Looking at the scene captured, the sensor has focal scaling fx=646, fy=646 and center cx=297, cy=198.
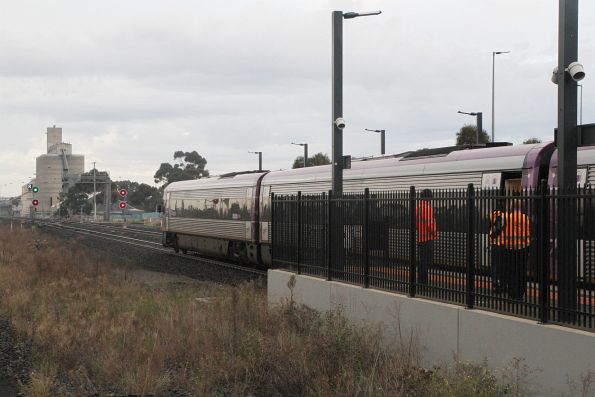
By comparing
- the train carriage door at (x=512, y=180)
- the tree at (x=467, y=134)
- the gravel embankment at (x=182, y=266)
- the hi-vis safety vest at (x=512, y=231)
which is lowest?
the gravel embankment at (x=182, y=266)

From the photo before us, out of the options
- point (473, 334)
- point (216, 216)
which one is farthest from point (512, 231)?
point (216, 216)

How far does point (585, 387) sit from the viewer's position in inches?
228

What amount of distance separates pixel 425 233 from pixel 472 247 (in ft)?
3.32

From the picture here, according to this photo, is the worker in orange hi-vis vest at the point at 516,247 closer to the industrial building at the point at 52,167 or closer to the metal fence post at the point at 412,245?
the metal fence post at the point at 412,245

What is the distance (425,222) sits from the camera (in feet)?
28.7

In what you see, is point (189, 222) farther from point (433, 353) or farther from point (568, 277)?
point (568, 277)

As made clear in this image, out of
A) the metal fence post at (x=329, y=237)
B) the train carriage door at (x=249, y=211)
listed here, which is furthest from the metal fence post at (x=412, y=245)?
the train carriage door at (x=249, y=211)

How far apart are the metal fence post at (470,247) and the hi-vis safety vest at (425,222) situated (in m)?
0.77

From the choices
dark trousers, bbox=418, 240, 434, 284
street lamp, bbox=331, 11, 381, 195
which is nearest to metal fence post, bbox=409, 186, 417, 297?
dark trousers, bbox=418, 240, 434, 284

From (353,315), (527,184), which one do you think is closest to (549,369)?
(353,315)

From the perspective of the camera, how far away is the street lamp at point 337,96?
47.8 ft

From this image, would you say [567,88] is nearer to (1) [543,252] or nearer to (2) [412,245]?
(1) [543,252]

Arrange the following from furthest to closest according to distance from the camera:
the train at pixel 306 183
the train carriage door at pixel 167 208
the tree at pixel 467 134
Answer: the tree at pixel 467 134, the train carriage door at pixel 167 208, the train at pixel 306 183

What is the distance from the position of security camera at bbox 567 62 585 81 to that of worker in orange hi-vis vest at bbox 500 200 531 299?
1.75 meters
